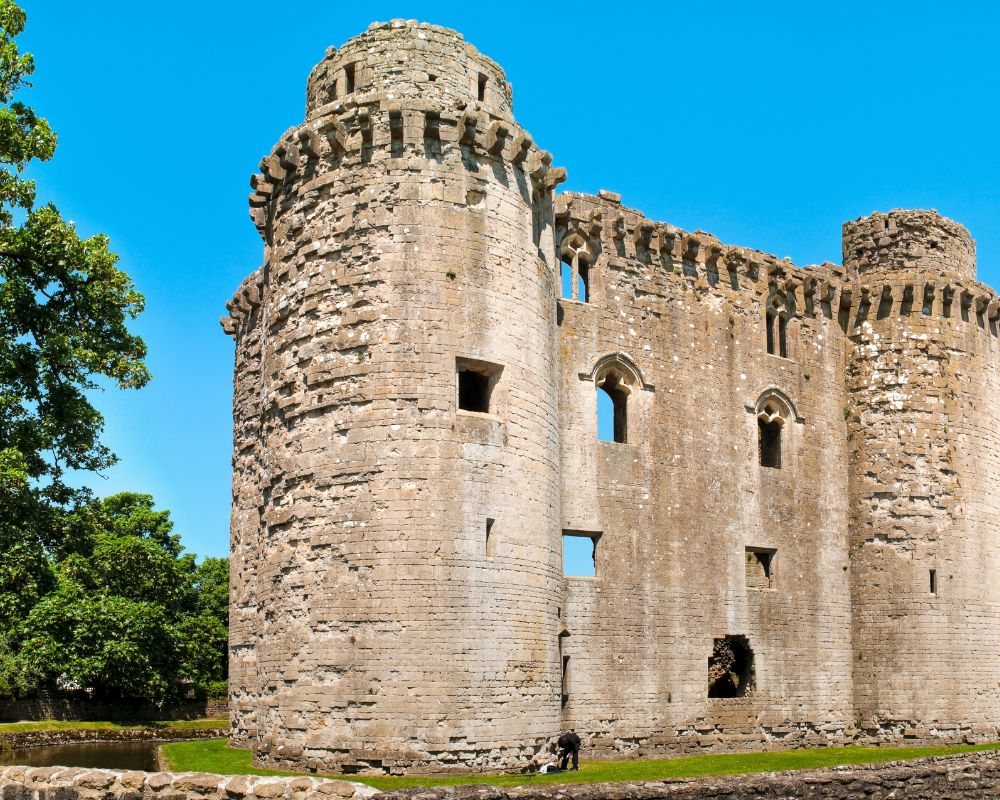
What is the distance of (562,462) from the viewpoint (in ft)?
69.8

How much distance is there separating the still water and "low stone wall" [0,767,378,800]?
8143 millimetres

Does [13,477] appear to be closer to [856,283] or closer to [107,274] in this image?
[107,274]

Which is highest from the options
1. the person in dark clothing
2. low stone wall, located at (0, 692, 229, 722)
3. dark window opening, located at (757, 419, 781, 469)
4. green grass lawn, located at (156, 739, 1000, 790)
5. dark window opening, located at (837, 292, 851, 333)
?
dark window opening, located at (837, 292, 851, 333)

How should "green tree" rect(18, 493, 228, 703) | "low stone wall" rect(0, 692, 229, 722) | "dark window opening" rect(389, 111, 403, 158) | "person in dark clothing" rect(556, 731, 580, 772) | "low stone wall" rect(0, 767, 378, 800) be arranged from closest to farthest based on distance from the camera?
"low stone wall" rect(0, 767, 378, 800) < "person in dark clothing" rect(556, 731, 580, 772) < "dark window opening" rect(389, 111, 403, 158) < "green tree" rect(18, 493, 228, 703) < "low stone wall" rect(0, 692, 229, 722)

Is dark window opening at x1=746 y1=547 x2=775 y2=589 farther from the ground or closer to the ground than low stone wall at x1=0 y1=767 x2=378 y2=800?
farther from the ground

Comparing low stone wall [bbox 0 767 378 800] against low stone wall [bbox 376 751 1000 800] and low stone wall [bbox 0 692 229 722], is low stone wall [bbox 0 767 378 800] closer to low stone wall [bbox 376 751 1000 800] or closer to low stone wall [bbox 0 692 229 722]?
low stone wall [bbox 376 751 1000 800]

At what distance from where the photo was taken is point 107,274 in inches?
866

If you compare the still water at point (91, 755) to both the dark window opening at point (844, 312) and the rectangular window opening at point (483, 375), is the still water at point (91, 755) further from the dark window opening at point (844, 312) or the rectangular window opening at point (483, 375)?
the dark window opening at point (844, 312)

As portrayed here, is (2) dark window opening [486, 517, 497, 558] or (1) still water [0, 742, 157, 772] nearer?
(2) dark window opening [486, 517, 497, 558]

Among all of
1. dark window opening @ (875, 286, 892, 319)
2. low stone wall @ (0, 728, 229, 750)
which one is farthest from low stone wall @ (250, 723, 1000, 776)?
dark window opening @ (875, 286, 892, 319)

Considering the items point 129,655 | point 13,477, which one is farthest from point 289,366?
point 129,655

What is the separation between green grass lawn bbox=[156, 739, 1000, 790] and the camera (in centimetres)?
1582

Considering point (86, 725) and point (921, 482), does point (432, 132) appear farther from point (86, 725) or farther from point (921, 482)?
point (86, 725)

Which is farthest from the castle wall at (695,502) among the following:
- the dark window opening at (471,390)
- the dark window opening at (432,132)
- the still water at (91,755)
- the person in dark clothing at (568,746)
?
the still water at (91,755)
